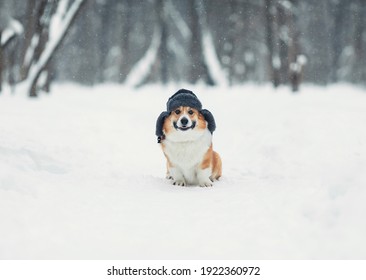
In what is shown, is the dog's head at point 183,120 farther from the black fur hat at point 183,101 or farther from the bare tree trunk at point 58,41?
the bare tree trunk at point 58,41

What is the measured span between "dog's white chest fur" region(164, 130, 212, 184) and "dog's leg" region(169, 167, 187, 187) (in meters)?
0.06

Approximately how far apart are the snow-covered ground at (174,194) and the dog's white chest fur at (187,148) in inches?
10.5

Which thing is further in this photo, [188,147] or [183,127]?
[188,147]

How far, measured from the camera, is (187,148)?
4.84 metres

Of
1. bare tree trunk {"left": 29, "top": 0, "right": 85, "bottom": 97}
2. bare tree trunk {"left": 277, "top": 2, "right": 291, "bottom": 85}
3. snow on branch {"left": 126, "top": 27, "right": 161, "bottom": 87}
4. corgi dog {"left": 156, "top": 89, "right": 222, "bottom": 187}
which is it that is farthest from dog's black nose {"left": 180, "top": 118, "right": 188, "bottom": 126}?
snow on branch {"left": 126, "top": 27, "right": 161, "bottom": 87}

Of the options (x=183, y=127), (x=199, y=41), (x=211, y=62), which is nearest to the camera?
(x=183, y=127)

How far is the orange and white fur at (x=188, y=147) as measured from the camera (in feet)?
15.5

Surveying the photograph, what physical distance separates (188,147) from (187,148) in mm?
15

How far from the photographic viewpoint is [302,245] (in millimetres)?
3084

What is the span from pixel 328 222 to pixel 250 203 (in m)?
0.87

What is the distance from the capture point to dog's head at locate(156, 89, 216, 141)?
184 inches

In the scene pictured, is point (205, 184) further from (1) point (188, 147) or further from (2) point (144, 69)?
(2) point (144, 69)

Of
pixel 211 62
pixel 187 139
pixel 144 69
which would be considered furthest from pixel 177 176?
pixel 144 69
